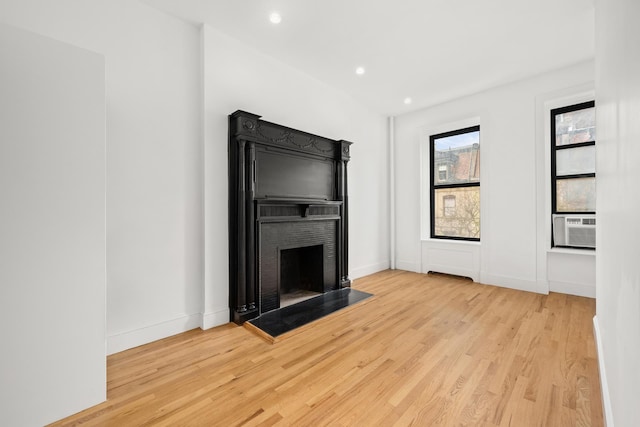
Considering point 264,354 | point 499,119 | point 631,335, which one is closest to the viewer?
point 631,335

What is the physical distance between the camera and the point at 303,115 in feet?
11.8

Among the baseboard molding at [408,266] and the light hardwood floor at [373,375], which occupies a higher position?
the baseboard molding at [408,266]

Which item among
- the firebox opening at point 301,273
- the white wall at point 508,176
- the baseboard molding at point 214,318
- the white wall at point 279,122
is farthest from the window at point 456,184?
the baseboard molding at point 214,318

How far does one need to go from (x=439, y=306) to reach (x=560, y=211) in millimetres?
2283

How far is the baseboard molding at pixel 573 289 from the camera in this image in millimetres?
3389

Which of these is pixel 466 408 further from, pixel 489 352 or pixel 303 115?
pixel 303 115

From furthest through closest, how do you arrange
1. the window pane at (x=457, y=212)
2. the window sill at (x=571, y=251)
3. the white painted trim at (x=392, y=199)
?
the white painted trim at (x=392, y=199)
the window pane at (x=457, y=212)
the window sill at (x=571, y=251)

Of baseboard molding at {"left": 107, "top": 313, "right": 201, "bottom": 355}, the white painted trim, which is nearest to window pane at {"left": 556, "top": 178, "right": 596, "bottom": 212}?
the white painted trim

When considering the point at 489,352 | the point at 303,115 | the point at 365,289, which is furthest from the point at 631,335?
the point at 303,115

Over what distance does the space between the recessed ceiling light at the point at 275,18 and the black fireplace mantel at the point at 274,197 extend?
2.95 ft

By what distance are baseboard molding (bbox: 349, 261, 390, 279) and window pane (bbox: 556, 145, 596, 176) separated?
9.45ft

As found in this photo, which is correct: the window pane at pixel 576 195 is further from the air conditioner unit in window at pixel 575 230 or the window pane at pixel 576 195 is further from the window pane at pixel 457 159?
the window pane at pixel 457 159

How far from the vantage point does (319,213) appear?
11.5 feet

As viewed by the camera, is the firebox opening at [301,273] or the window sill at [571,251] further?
the firebox opening at [301,273]
